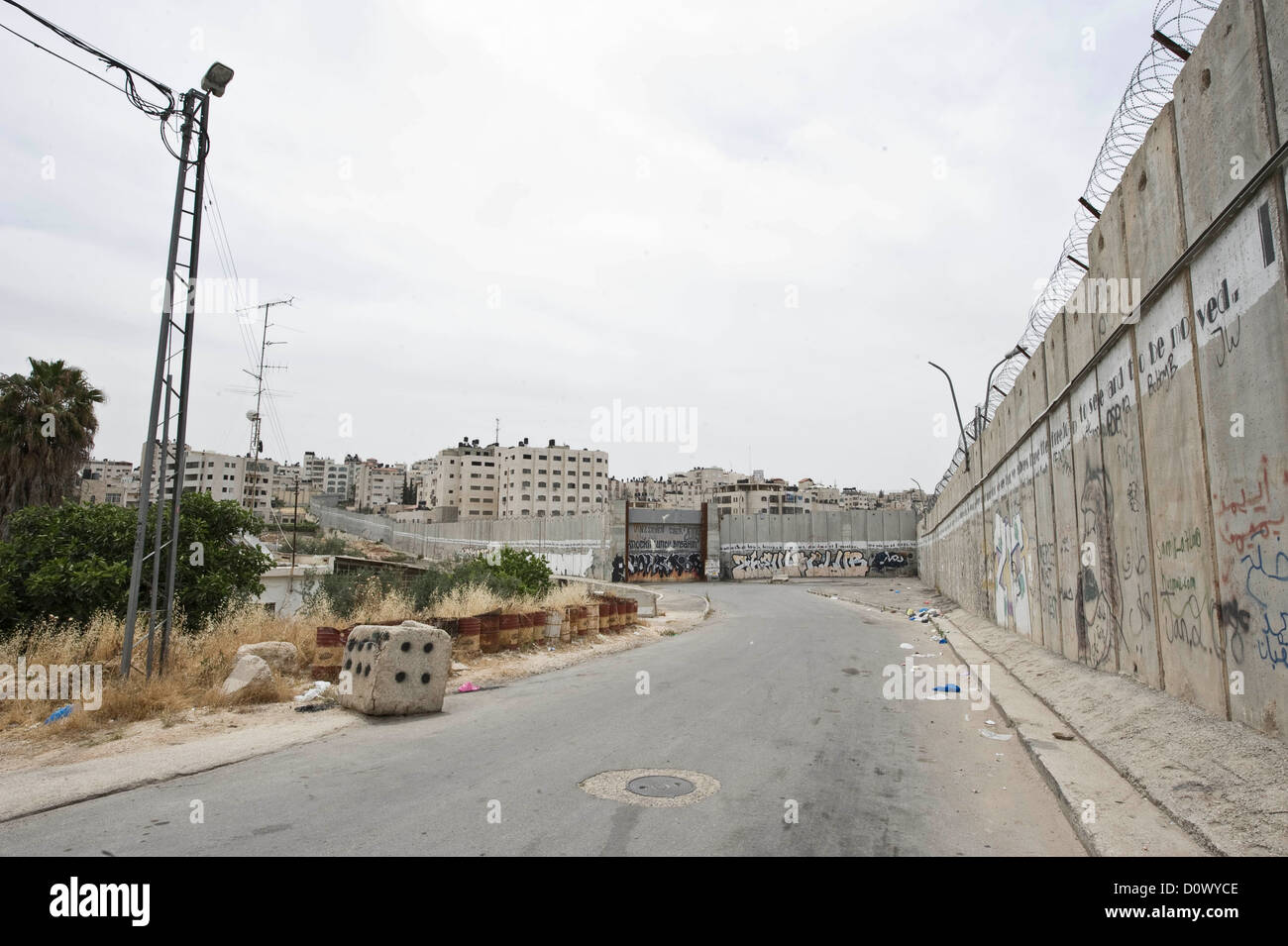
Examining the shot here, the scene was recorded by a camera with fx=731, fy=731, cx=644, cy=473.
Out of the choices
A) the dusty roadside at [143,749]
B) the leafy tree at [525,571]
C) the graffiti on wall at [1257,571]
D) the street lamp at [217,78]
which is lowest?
the dusty roadside at [143,749]

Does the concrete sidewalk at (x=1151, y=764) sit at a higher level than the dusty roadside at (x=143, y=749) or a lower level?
higher

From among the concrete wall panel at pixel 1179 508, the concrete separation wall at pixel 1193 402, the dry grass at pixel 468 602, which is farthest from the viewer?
the dry grass at pixel 468 602

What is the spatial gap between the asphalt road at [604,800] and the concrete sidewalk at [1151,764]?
331mm

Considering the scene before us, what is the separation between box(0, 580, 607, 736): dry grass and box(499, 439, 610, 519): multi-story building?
123 meters

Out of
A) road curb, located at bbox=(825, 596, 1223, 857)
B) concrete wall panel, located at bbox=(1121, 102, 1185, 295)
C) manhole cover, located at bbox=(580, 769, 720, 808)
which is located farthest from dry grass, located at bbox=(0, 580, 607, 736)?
concrete wall panel, located at bbox=(1121, 102, 1185, 295)

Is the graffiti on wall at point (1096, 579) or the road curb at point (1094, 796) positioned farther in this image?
the graffiti on wall at point (1096, 579)

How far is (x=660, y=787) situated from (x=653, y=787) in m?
0.05

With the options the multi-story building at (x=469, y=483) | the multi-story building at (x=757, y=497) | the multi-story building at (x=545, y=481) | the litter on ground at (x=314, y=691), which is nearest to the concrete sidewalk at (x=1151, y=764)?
the litter on ground at (x=314, y=691)

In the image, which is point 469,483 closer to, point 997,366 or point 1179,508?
point 997,366

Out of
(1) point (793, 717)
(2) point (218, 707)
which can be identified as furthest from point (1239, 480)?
(2) point (218, 707)

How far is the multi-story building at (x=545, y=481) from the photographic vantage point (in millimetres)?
137750

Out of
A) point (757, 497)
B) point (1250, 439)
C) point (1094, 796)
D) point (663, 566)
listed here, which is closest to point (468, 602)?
point (1094, 796)

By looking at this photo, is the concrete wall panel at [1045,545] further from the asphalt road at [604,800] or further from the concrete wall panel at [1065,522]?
the asphalt road at [604,800]

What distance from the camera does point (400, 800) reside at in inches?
207
